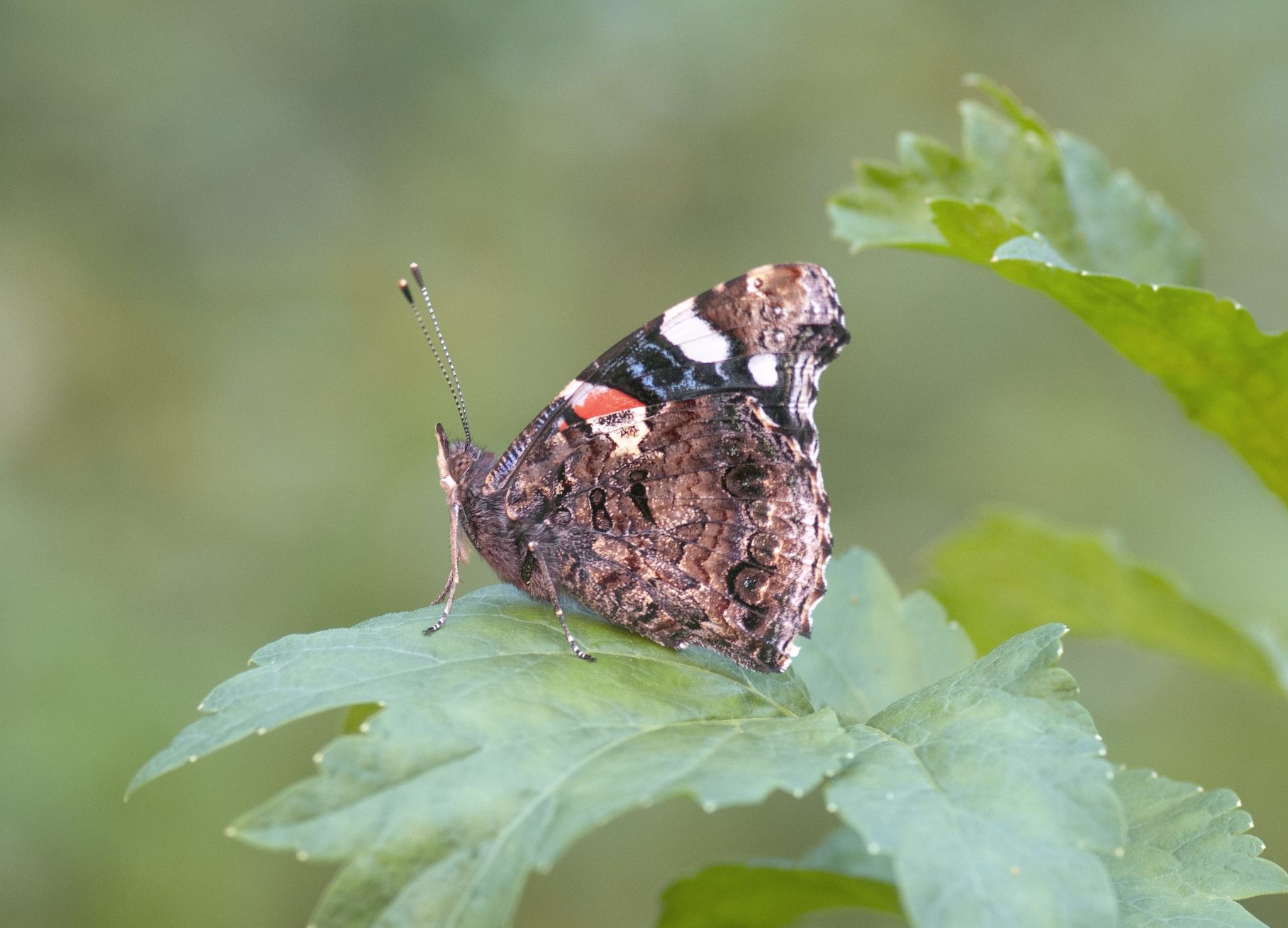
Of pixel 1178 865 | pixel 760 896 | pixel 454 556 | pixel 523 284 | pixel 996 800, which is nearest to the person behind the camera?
pixel 996 800

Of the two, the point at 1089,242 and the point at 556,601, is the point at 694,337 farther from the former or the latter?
the point at 1089,242

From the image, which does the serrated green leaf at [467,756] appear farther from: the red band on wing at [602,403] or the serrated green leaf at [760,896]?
the red band on wing at [602,403]

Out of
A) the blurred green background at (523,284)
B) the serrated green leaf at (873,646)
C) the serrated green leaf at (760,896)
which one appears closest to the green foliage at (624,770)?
the serrated green leaf at (873,646)

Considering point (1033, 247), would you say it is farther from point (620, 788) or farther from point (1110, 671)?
point (1110, 671)

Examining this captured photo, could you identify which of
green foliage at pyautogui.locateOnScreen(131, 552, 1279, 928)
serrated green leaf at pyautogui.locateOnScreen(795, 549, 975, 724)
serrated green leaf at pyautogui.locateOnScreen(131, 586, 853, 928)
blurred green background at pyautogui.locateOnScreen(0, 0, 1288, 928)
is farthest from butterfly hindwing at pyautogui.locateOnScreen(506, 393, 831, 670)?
blurred green background at pyautogui.locateOnScreen(0, 0, 1288, 928)

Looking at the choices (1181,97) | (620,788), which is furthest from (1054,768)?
(1181,97)

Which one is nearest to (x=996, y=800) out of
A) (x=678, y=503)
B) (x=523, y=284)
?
(x=678, y=503)
